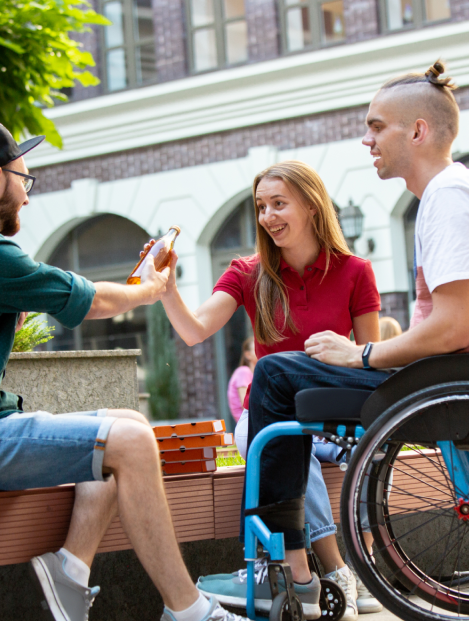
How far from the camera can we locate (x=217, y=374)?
10.8 meters

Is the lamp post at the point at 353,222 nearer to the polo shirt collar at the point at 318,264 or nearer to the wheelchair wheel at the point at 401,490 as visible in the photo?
the polo shirt collar at the point at 318,264

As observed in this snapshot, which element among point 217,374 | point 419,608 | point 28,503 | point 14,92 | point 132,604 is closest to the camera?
point 419,608

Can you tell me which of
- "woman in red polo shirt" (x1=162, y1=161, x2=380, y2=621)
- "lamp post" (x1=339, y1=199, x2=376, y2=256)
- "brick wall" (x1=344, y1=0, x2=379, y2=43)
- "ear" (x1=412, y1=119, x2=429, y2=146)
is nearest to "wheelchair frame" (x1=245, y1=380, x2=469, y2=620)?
"woman in red polo shirt" (x1=162, y1=161, x2=380, y2=621)

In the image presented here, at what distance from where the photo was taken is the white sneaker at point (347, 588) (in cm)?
245

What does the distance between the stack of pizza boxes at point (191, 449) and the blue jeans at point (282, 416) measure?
22.2 inches

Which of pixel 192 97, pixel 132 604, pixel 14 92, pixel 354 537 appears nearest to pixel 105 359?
pixel 132 604

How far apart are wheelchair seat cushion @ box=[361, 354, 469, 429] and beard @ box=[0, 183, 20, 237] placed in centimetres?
114

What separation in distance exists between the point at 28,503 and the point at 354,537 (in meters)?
0.98

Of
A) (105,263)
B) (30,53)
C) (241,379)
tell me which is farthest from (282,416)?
(105,263)

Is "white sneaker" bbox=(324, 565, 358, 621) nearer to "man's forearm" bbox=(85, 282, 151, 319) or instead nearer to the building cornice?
"man's forearm" bbox=(85, 282, 151, 319)

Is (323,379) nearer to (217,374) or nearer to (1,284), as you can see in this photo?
(1,284)

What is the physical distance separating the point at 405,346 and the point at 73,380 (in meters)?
2.04

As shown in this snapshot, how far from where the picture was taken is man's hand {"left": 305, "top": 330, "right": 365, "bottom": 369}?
2.05 m

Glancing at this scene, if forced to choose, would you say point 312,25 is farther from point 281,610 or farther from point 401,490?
point 281,610
